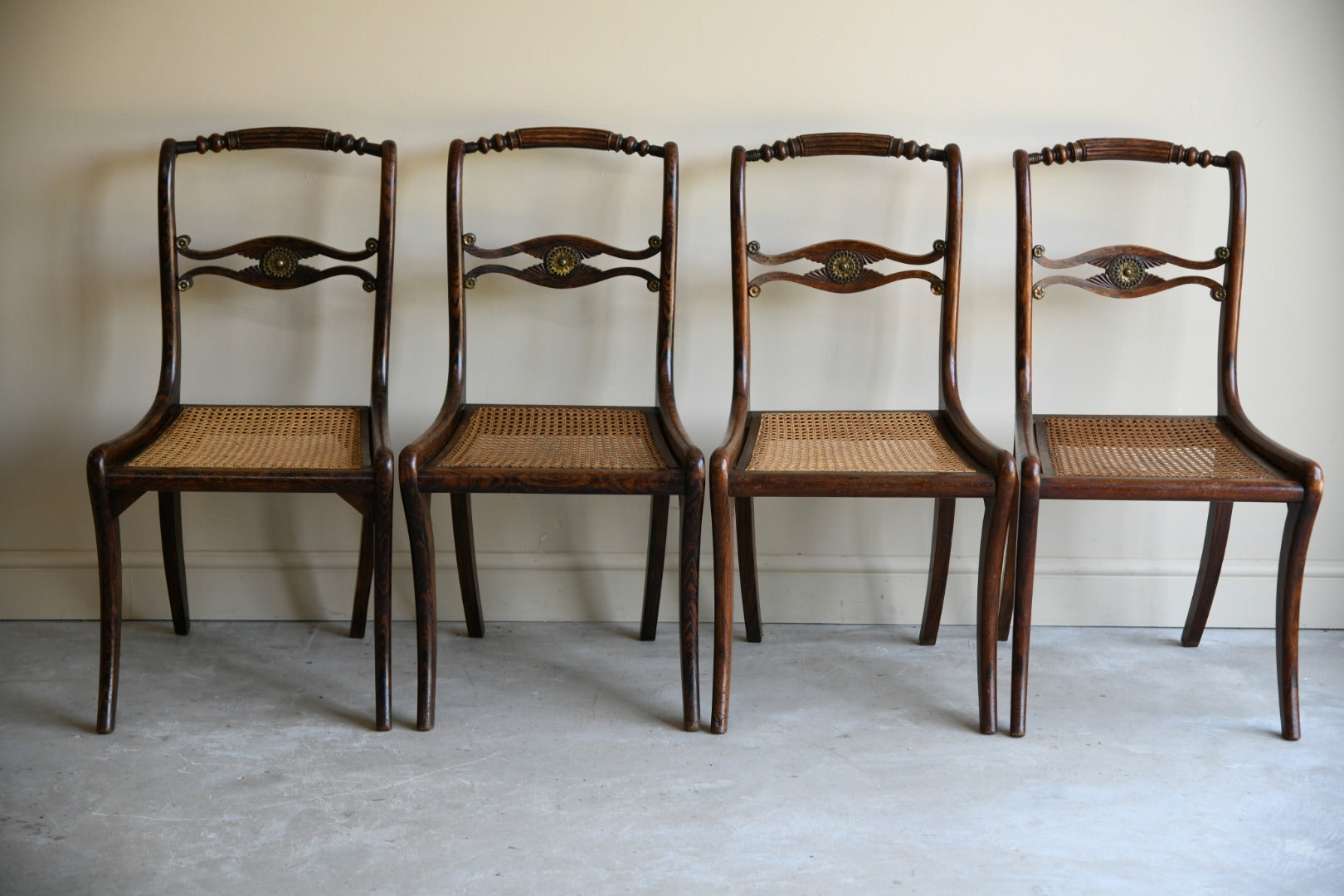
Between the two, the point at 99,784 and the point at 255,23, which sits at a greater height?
the point at 255,23

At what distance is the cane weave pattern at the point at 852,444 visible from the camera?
7.11ft

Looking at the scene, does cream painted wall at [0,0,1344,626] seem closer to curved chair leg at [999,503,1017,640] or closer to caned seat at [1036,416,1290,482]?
curved chair leg at [999,503,1017,640]

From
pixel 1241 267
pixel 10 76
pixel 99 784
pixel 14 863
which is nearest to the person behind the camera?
pixel 14 863

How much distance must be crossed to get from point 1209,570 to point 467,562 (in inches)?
63.4

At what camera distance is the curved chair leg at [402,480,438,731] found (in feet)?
7.14

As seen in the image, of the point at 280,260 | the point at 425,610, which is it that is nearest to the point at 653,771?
the point at 425,610

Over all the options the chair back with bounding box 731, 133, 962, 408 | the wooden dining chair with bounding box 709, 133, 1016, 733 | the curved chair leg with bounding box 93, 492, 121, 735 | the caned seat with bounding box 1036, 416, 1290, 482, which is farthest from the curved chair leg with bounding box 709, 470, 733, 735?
the curved chair leg with bounding box 93, 492, 121, 735

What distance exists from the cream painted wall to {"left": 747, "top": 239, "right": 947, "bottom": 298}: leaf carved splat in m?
0.19

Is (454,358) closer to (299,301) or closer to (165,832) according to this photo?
(299,301)

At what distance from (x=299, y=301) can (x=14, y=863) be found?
53.6 inches

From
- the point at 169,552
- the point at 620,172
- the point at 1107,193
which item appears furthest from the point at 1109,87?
the point at 169,552

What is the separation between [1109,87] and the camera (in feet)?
8.56

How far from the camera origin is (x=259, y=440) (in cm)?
233

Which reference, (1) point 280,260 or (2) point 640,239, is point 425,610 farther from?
(2) point 640,239
